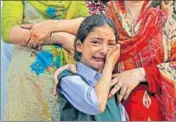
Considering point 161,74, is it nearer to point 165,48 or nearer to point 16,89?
point 165,48

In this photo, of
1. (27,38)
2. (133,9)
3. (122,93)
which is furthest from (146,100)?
(27,38)

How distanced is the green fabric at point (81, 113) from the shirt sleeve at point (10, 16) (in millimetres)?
254

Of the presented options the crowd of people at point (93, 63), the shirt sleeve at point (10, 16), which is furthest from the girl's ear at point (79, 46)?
the shirt sleeve at point (10, 16)

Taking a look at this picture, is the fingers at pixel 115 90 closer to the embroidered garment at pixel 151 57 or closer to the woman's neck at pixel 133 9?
the embroidered garment at pixel 151 57

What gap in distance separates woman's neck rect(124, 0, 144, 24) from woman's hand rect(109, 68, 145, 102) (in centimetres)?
17

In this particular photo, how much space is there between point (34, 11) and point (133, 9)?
333 mm

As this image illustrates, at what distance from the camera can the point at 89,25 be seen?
117 centimetres

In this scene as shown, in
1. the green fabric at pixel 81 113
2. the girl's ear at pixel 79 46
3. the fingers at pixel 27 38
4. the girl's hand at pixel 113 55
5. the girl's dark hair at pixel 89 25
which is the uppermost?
the girl's dark hair at pixel 89 25

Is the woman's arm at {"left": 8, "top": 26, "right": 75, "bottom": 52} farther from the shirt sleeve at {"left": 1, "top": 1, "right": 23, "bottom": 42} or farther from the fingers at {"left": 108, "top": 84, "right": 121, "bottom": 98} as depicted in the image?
the fingers at {"left": 108, "top": 84, "right": 121, "bottom": 98}

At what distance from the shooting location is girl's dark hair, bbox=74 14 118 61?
116cm

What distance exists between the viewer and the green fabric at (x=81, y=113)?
42.8 inches

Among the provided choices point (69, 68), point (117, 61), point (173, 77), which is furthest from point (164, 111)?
point (69, 68)

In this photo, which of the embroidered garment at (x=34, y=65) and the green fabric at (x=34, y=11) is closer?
the embroidered garment at (x=34, y=65)

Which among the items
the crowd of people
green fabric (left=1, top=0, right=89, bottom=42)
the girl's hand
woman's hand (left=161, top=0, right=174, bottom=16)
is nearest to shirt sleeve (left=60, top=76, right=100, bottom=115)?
the crowd of people
